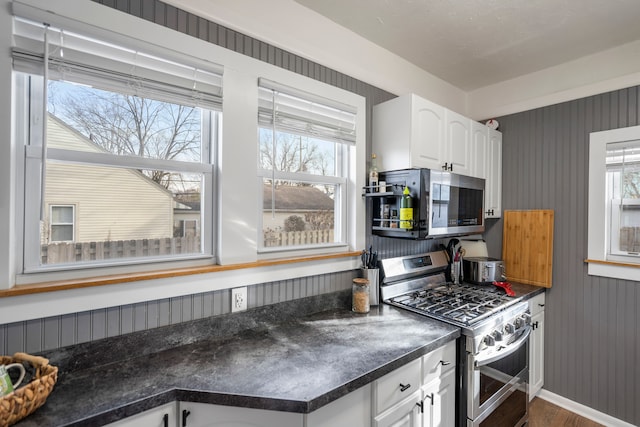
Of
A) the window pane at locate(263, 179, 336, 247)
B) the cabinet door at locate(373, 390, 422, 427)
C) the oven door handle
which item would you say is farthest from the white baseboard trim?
the window pane at locate(263, 179, 336, 247)

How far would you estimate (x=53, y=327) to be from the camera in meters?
1.13

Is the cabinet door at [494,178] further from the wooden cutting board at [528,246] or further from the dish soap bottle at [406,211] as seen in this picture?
the dish soap bottle at [406,211]

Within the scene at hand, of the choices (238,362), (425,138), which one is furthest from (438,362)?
(425,138)

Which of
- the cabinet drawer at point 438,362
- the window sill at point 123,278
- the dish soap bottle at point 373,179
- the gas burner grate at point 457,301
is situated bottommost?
the cabinet drawer at point 438,362

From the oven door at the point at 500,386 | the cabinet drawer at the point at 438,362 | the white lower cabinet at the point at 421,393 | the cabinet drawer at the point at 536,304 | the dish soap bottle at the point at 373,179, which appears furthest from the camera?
the cabinet drawer at the point at 536,304

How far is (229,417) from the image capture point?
1.07m

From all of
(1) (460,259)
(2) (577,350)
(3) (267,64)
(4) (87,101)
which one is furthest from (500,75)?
(4) (87,101)

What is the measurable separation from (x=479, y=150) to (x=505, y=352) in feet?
4.93

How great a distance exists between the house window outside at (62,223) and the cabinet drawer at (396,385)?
137cm

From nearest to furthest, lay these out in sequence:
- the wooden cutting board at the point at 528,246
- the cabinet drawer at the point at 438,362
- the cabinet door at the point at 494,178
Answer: the cabinet drawer at the point at 438,362 < the wooden cutting board at the point at 528,246 < the cabinet door at the point at 494,178

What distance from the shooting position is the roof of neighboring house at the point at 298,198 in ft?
5.83

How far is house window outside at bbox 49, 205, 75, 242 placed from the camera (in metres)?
1.20

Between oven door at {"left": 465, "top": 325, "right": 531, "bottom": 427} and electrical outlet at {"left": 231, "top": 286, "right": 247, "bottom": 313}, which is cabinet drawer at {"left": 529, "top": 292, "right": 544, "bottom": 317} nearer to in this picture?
oven door at {"left": 465, "top": 325, "right": 531, "bottom": 427}

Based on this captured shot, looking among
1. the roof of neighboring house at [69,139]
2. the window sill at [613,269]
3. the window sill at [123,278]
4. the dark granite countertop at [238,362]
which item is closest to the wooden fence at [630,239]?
the window sill at [613,269]
